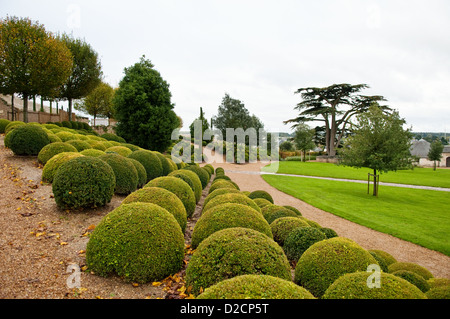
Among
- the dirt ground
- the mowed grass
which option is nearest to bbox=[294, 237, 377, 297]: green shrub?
the dirt ground

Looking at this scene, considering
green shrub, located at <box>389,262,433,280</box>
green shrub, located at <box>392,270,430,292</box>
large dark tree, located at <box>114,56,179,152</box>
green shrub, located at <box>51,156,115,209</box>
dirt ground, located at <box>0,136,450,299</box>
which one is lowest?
green shrub, located at <box>389,262,433,280</box>

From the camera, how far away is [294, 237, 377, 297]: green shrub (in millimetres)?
Result: 3854

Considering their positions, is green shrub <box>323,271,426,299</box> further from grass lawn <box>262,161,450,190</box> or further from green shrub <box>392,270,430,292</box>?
grass lawn <box>262,161,450,190</box>

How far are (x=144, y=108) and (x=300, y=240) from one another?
22.9m

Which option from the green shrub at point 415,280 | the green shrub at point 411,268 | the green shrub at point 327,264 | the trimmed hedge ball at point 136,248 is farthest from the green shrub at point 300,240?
the trimmed hedge ball at point 136,248

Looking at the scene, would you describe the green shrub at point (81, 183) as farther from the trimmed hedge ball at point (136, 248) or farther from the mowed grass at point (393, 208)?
the mowed grass at point (393, 208)

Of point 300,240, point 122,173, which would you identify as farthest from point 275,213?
point 122,173

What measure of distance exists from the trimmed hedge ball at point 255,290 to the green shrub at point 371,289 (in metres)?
0.76

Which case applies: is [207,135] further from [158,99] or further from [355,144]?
[355,144]

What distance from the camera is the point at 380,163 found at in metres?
17.0

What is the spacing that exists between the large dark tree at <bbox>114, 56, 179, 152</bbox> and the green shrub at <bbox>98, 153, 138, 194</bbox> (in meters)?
16.5

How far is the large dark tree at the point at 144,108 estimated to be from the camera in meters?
24.9

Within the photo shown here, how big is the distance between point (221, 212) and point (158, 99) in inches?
894
